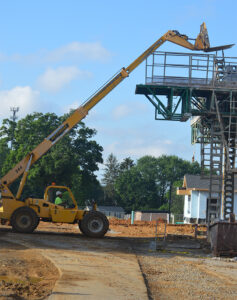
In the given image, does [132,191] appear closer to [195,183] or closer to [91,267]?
[195,183]

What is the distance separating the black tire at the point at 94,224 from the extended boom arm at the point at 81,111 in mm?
3232

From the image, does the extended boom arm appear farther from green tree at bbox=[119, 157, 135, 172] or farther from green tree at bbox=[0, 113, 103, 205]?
green tree at bbox=[119, 157, 135, 172]

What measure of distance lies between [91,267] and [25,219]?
9.77 meters

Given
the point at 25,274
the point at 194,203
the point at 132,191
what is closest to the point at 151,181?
the point at 132,191

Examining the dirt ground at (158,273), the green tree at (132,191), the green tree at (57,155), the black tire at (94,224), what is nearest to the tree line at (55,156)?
the green tree at (57,155)

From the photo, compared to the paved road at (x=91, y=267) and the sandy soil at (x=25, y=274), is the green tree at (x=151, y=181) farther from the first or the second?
the sandy soil at (x=25, y=274)

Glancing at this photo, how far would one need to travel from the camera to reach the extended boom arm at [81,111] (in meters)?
22.8

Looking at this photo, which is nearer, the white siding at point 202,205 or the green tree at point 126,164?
the white siding at point 202,205

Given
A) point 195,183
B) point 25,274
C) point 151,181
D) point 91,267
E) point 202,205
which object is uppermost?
point 151,181

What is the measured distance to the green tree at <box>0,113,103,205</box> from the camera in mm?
54594

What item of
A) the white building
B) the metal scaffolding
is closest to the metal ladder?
the metal scaffolding

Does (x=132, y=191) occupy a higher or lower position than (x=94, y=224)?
higher

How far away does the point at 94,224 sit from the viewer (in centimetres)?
2223

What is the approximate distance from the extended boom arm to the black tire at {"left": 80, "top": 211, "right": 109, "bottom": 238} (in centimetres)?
323
